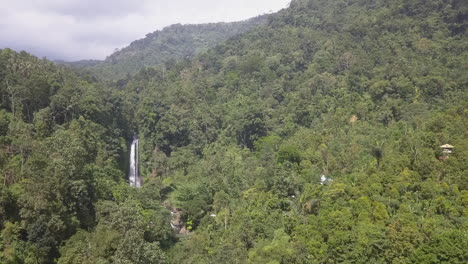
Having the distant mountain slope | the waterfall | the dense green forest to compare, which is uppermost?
the distant mountain slope

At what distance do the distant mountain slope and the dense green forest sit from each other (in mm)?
61796

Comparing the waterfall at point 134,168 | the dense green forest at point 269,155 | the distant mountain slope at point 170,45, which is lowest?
the waterfall at point 134,168

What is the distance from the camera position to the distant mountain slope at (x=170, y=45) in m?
134

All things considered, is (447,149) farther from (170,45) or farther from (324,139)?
(170,45)

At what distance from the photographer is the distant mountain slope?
438 feet

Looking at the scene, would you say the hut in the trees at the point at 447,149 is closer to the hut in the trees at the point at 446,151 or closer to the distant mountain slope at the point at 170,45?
the hut in the trees at the point at 446,151

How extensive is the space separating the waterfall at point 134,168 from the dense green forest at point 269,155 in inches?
52.4

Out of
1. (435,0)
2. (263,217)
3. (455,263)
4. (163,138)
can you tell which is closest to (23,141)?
(263,217)

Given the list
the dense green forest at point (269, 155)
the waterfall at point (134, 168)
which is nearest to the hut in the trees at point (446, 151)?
the dense green forest at point (269, 155)

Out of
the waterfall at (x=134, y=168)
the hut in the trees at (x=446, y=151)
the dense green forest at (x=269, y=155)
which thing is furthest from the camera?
the waterfall at (x=134, y=168)

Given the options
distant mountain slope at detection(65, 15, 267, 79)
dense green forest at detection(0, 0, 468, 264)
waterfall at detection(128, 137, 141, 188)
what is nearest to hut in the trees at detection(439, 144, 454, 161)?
dense green forest at detection(0, 0, 468, 264)

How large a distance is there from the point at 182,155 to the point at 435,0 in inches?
1819

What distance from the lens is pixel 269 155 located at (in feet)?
141

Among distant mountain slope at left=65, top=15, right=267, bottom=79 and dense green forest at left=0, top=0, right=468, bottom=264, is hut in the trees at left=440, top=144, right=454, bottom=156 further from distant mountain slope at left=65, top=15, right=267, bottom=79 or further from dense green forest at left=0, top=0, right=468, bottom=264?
distant mountain slope at left=65, top=15, right=267, bottom=79
